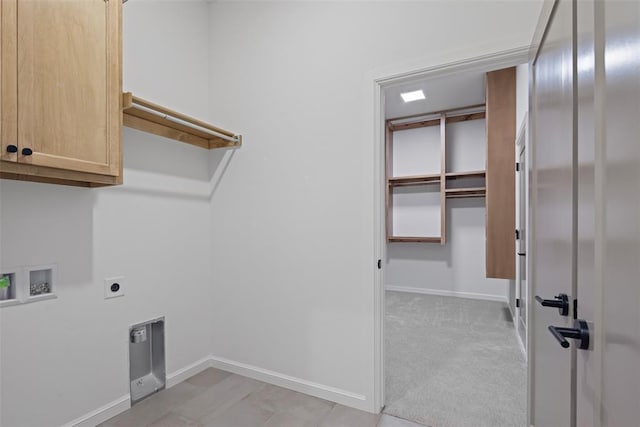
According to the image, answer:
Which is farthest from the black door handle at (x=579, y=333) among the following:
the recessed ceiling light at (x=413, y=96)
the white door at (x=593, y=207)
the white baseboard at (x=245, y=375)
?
the recessed ceiling light at (x=413, y=96)

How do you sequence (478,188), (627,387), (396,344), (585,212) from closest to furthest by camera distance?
(627,387), (585,212), (396,344), (478,188)

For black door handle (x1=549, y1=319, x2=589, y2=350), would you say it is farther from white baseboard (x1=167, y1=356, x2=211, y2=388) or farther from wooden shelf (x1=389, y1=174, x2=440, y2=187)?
wooden shelf (x1=389, y1=174, x2=440, y2=187)

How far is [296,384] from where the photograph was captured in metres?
2.23

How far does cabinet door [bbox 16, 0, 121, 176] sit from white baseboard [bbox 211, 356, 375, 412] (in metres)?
1.67

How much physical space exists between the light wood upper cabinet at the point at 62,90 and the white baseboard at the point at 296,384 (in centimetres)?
163

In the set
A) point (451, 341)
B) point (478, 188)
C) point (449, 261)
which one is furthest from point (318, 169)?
point (449, 261)

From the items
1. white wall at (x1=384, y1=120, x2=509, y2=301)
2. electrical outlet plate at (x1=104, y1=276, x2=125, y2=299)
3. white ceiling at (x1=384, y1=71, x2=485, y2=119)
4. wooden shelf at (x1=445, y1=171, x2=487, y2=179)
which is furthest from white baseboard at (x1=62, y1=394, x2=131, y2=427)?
wooden shelf at (x1=445, y1=171, x2=487, y2=179)

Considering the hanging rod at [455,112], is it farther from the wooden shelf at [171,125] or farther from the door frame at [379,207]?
the wooden shelf at [171,125]

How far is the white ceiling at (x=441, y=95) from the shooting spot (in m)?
4.01

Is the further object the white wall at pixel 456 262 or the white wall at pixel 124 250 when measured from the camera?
the white wall at pixel 456 262

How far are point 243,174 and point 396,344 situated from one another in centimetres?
214

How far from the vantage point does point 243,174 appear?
8.14 feet

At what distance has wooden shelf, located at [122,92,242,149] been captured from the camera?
71.7 inches

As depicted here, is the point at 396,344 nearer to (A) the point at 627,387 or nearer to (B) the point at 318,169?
(B) the point at 318,169
